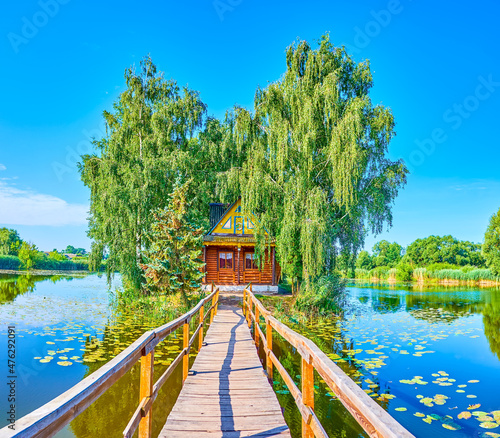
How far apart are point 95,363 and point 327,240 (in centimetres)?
972

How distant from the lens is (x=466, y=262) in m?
65.5

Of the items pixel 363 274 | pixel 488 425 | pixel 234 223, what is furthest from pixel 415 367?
pixel 363 274

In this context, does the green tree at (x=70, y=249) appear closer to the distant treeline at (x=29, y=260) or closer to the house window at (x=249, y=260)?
the distant treeline at (x=29, y=260)

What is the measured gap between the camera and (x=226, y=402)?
171 inches

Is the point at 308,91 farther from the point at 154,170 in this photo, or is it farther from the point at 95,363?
the point at 95,363

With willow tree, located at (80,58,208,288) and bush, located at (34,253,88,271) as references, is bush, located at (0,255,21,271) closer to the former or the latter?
bush, located at (34,253,88,271)

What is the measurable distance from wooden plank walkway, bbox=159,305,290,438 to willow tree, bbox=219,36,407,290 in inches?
322

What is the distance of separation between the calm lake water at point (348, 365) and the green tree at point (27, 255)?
41.5m

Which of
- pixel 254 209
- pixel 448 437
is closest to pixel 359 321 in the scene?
pixel 254 209

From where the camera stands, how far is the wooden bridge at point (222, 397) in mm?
1461

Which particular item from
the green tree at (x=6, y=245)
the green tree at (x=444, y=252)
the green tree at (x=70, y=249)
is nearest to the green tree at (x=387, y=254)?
the green tree at (x=444, y=252)

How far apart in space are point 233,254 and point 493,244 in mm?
33782

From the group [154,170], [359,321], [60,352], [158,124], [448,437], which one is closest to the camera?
[448,437]

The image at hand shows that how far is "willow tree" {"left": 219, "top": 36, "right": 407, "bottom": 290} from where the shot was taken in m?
14.0
